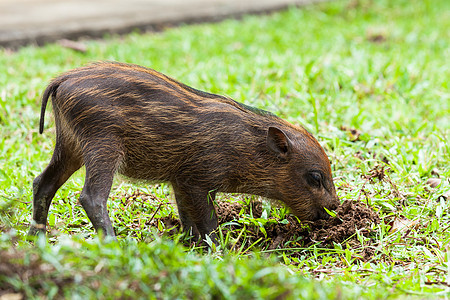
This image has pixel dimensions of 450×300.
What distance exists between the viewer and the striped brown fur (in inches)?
152

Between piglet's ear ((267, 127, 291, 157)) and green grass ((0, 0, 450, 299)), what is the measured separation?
0.55 meters

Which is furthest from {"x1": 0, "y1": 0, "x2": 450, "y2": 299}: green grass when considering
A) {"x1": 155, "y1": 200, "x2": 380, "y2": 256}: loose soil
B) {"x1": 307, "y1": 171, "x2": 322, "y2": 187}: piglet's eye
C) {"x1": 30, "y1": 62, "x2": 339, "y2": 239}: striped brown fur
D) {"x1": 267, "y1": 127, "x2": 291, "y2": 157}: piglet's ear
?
{"x1": 267, "y1": 127, "x2": 291, "y2": 157}: piglet's ear

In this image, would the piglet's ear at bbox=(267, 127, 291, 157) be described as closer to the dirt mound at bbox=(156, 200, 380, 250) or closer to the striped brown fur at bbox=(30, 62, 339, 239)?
the striped brown fur at bbox=(30, 62, 339, 239)

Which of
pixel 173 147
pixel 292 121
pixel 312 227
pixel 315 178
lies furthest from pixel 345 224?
pixel 292 121

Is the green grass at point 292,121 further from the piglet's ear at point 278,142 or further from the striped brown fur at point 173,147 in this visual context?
the piglet's ear at point 278,142

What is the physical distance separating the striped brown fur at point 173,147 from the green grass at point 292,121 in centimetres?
26

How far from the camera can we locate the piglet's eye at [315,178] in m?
4.21

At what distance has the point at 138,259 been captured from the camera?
2801mm

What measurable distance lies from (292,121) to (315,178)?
1.66 m

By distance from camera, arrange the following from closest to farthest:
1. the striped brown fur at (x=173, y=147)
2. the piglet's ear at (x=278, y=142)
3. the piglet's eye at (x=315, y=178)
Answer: the striped brown fur at (x=173, y=147) < the piglet's ear at (x=278, y=142) < the piglet's eye at (x=315, y=178)

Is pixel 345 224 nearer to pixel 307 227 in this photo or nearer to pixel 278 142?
pixel 307 227

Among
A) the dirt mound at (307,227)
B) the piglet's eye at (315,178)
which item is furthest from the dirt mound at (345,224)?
the piglet's eye at (315,178)

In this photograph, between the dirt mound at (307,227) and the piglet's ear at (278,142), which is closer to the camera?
the piglet's ear at (278,142)

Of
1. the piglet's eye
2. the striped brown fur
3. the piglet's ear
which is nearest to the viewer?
the striped brown fur
